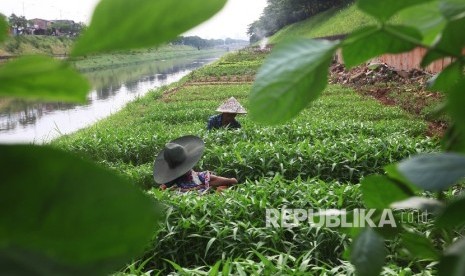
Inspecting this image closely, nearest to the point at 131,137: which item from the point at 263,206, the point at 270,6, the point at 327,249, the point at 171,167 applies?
the point at 171,167

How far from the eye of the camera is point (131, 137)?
497 centimetres

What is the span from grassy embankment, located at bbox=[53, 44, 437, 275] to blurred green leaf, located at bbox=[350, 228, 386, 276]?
5.26 feet

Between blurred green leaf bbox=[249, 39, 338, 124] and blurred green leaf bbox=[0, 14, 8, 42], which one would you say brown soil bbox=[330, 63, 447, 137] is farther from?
blurred green leaf bbox=[0, 14, 8, 42]

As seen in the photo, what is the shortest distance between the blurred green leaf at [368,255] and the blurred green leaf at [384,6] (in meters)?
0.12

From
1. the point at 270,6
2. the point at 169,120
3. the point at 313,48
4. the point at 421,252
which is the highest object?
the point at 270,6

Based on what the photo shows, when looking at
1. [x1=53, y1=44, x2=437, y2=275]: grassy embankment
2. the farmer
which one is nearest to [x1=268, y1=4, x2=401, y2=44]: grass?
[x1=53, y1=44, x2=437, y2=275]: grassy embankment

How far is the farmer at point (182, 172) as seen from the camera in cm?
309

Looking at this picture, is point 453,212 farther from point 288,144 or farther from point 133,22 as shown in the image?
point 288,144

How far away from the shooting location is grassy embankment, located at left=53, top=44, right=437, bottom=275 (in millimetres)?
2223

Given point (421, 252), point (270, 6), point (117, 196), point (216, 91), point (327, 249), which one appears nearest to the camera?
point (117, 196)

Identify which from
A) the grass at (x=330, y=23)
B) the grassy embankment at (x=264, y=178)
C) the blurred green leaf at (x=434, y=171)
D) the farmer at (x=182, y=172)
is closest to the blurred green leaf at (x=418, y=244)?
the blurred green leaf at (x=434, y=171)

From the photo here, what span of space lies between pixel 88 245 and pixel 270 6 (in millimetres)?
24210

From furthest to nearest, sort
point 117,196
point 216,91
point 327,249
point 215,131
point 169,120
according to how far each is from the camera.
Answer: point 216,91, point 169,120, point 215,131, point 327,249, point 117,196

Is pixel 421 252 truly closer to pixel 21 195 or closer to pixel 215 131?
pixel 21 195
